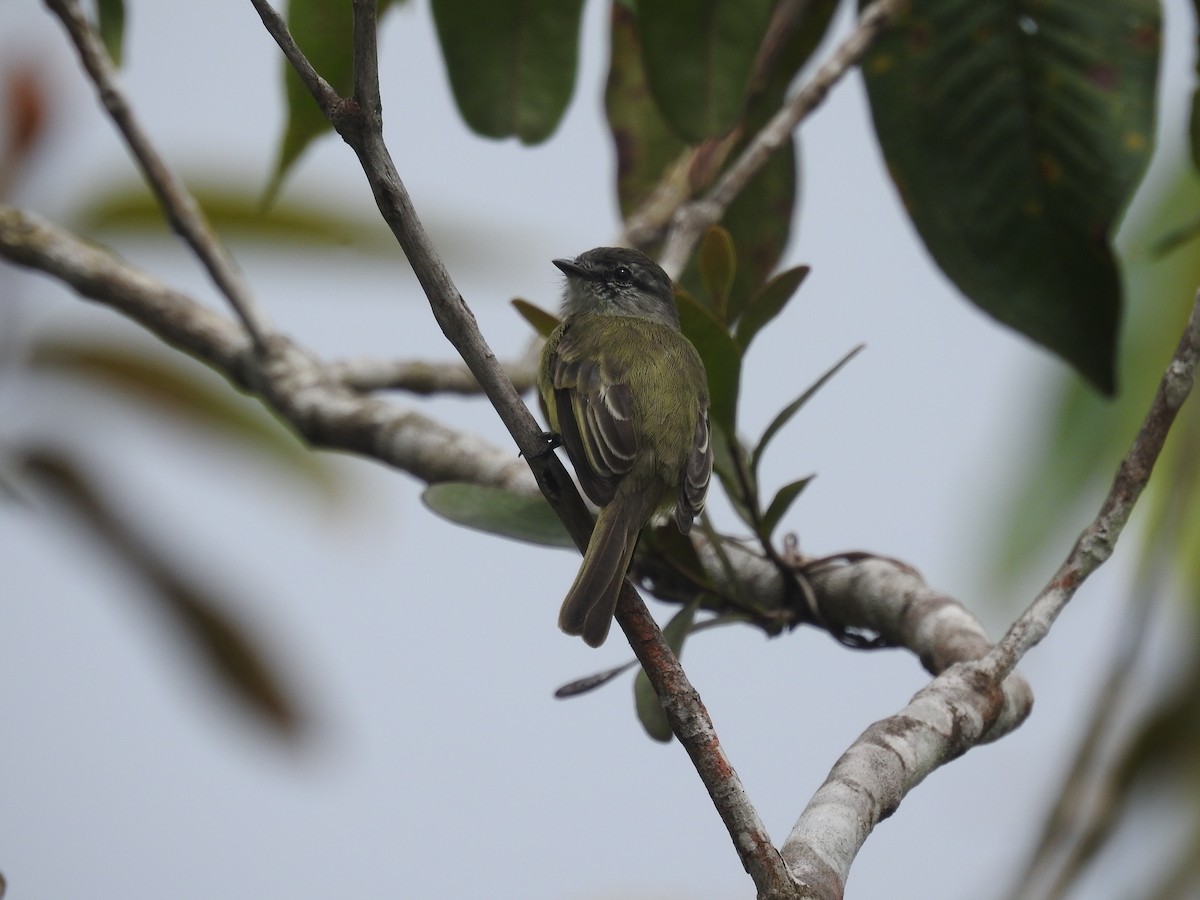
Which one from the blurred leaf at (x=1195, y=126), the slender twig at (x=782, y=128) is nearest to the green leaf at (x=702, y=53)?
the slender twig at (x=782, y=128)

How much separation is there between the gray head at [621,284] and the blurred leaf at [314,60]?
2.76 feet

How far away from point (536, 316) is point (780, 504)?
0.73m

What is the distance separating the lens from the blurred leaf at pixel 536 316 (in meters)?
2.86

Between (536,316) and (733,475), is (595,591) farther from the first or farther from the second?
(536,316)

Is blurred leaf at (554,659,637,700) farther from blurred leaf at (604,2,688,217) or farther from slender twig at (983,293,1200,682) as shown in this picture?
blurred leaf at (604,2,688,217)

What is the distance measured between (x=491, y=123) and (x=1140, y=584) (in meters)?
2.06

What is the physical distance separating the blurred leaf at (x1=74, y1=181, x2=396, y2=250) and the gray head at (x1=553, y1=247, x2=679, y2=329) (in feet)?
2.06

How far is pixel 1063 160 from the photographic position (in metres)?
3.22

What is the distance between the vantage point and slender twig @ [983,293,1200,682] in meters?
1.97

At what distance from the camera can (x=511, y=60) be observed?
3.32 m

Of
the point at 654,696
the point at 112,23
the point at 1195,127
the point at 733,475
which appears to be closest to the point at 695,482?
the point at 733,475

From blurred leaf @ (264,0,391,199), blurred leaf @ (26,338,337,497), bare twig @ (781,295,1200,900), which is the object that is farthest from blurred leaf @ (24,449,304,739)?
bare twig @ (781,295,1200,900)

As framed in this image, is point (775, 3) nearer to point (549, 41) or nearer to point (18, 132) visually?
point (549, 41)

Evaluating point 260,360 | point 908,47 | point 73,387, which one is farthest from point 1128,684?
point 73,387
